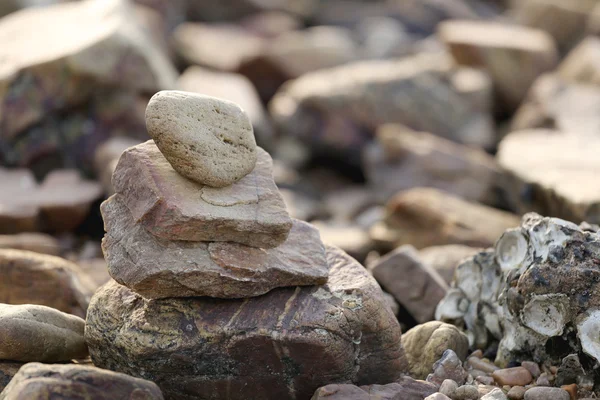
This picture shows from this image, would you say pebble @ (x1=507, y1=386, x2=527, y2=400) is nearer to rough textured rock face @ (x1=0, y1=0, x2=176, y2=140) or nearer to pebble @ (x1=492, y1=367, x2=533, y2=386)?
pebble @ (x1=492, y1=367, x2=533, y2=386)

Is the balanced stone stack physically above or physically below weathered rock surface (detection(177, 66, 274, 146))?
above

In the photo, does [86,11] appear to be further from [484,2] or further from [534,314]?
[484,2]

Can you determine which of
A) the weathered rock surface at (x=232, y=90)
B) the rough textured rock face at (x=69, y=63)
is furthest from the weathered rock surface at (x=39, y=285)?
the weathered rock surface at (x=232, y=90)

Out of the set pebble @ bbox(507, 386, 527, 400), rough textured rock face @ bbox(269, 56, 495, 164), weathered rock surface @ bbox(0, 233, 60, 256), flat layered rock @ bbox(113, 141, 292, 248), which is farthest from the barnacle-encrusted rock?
rough textured rock face @ bbox(269, 56, 495, 164)

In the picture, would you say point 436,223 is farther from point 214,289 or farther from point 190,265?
point 190,265

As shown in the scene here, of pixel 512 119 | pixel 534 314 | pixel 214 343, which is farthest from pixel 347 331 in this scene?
pixel 512 119

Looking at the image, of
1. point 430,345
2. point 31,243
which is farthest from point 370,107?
point 430,345
